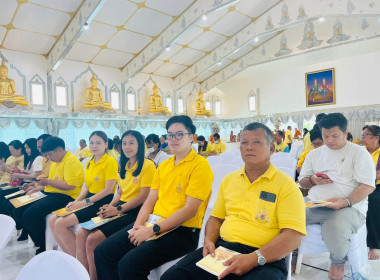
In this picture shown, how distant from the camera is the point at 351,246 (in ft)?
6.93

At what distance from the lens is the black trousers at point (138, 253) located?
1.68 metres

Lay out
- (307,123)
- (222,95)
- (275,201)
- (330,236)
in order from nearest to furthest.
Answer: (275,201)
(330,236)
(307,123)
(222,95)

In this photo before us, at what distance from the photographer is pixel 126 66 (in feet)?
39.5

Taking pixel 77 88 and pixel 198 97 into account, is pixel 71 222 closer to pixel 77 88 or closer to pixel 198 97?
pixel 77 88

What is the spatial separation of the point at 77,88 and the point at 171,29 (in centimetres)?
452

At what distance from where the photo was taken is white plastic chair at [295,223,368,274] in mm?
2115

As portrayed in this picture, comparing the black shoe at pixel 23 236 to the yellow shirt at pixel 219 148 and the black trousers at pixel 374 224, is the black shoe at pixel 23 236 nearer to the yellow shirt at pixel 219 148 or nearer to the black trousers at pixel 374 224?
the black trousers at pixel 374 224

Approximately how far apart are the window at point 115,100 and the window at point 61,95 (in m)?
2.01

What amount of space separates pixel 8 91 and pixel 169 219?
9.31m

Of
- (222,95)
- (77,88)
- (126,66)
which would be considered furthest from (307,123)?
(77,88)

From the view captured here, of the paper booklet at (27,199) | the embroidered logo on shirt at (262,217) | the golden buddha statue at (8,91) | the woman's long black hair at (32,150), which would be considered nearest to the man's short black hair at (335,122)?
the embroidered logo on shirt at (262,217)

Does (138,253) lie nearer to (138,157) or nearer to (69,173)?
(138,157)

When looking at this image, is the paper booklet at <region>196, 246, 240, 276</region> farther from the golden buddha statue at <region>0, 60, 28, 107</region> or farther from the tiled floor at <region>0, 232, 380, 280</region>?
the golden buddha statue at <region>0, 60, 28, 107</region>

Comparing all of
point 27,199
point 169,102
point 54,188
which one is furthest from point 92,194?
point 169,102
